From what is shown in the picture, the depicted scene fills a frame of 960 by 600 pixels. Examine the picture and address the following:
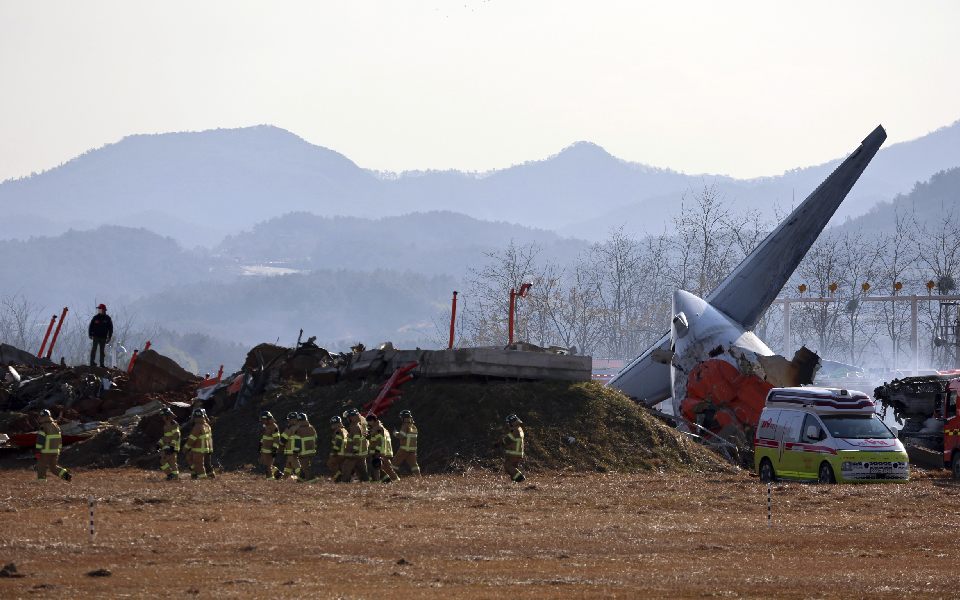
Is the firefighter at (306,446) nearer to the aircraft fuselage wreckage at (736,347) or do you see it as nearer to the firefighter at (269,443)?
the firefighter at (269,443)

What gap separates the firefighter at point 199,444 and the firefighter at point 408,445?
14.4ft

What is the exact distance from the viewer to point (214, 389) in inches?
1688

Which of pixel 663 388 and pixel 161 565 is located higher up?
pixel 663 388

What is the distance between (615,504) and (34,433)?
63.5ft

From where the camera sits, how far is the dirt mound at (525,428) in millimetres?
34969

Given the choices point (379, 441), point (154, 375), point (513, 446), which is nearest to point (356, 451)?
point (379, 441)

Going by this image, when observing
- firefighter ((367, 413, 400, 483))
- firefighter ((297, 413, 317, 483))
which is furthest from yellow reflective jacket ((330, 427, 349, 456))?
firefighter ((297, 413, 317, 483))

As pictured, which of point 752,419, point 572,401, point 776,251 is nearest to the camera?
point 572,401

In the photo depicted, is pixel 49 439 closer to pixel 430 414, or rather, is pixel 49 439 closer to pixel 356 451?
pixel 356 451

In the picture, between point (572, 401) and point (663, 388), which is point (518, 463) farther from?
point (663, 388)

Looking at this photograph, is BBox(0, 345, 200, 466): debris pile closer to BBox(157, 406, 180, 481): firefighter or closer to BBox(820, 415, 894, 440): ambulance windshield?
BBox(157, 406, 180, 481): firefighter

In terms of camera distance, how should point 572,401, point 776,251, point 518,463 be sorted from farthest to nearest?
1. point 776,251
2. point 572,401
3. point 518,463

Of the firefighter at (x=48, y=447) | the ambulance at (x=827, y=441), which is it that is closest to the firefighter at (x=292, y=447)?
the firefighter at (x=48, y=447)

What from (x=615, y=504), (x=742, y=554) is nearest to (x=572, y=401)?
(x=615, y=504)
